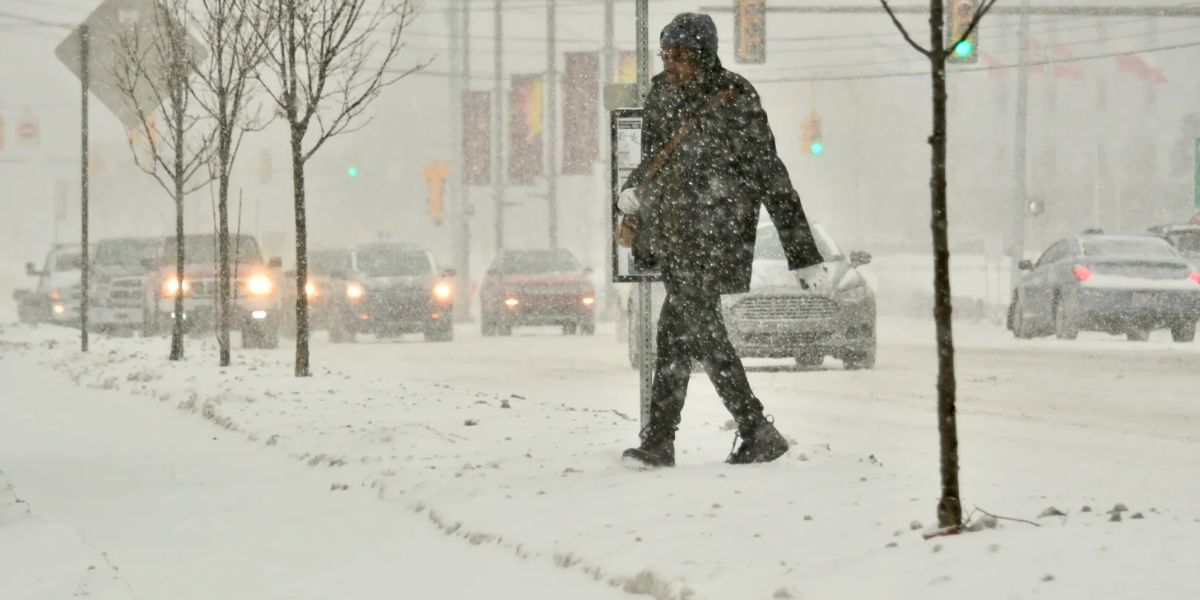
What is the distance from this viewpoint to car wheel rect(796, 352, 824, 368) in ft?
60.1

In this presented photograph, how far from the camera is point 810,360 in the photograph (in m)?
18.8

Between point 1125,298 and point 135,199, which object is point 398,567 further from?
point 135,199

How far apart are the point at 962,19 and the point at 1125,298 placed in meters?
4.69

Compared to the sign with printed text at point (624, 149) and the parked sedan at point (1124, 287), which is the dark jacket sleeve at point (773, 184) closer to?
the sign with printed text at point (624, 149)

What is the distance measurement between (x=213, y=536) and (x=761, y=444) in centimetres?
220

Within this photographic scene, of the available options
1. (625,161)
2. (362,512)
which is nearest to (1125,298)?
(625,161)

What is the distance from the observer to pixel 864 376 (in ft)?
57.3

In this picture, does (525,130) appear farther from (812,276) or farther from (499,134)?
(812,276)

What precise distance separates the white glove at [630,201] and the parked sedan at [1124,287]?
1708 centimetres

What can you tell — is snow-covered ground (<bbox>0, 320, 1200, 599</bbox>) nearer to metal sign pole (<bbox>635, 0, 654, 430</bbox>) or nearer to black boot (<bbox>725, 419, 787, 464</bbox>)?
black boot (<bbox>725, 419, 787, 464</bbox>)

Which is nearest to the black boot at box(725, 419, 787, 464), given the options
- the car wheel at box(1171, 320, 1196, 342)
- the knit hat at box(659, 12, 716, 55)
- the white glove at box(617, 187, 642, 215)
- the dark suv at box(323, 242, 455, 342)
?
the white glove at box(617, 187, 642, 215)

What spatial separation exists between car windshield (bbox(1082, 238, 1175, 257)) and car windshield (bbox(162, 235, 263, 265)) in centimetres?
1147

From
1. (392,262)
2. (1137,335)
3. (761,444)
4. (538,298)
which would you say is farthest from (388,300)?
(761,444)

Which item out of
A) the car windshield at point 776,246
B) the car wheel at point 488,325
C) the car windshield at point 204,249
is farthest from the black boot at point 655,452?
the car wheel at point 488,325
